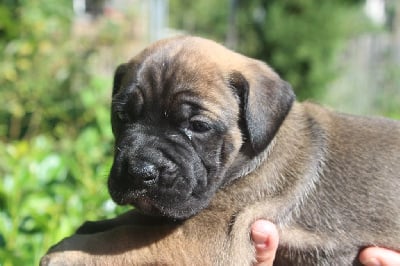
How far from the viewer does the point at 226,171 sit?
3639 mm

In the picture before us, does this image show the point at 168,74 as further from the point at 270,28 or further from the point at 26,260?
the point at 270,28

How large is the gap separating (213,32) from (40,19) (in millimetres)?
21700

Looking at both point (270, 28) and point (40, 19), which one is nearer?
point (40, 19)

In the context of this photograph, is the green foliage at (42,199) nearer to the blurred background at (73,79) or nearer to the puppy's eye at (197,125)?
the blurred background at (73,79)

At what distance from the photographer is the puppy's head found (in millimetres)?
3311

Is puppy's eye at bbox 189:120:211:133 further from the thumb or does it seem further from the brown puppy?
the thumb

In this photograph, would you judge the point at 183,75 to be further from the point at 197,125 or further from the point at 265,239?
the point at 265,239

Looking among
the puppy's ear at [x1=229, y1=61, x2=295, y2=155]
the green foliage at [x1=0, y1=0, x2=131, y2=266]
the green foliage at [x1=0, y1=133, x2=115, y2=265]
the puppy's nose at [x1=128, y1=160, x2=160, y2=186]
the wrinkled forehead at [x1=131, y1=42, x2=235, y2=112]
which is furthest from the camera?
the green foliage at [x1=0, y1=0, x2=131, y2=266]

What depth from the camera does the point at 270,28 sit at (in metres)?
16.1

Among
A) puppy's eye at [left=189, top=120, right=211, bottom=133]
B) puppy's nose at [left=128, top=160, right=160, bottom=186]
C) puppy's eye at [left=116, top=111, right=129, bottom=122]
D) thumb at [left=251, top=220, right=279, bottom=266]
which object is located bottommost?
thumb at [left=251, top=220, right=279, bottom=266]

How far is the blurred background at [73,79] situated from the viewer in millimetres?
4531

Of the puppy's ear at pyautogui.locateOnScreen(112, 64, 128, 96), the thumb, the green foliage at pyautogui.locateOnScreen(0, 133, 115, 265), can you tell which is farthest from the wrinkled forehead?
the green foliage at pyautogui.locateOnScreen(0, 133, 115, 265)

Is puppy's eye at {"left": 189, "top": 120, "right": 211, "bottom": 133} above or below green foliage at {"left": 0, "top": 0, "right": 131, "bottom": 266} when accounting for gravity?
above

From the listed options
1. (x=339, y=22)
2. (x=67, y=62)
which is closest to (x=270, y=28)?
(x=339, y=22)
